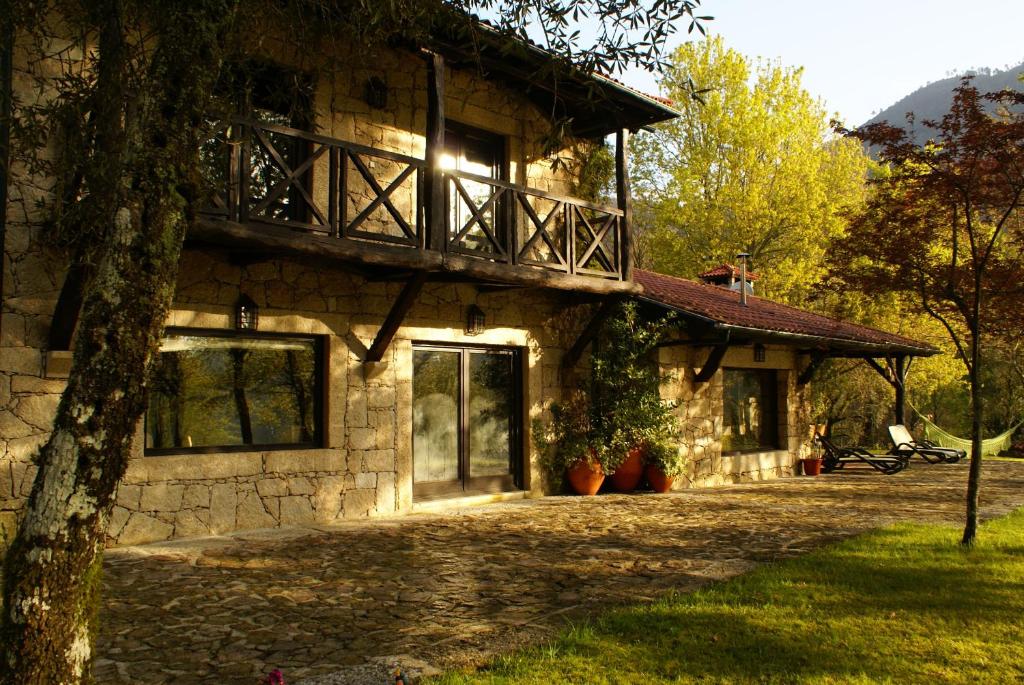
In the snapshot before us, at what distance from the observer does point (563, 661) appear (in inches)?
147

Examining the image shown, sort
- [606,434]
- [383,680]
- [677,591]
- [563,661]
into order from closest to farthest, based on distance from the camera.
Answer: [383,680] < [563,661] < [677,591] < [606,434]

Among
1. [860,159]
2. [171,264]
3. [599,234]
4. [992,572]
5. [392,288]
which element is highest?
[860,159]

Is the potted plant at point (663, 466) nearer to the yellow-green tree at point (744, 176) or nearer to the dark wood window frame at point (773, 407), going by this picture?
the dark wood window frame at point (773, 407)

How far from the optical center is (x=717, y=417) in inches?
476

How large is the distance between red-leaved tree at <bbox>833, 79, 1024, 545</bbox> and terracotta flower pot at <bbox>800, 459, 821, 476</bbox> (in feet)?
21.1

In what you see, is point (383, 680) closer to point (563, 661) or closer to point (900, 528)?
point (563, 661)

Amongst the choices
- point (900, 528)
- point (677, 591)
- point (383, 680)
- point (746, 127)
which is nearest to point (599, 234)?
point (900, 528)

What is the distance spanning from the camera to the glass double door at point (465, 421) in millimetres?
9180

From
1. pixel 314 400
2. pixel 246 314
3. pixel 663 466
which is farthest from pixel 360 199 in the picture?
pixel 663 466

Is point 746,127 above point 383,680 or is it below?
above

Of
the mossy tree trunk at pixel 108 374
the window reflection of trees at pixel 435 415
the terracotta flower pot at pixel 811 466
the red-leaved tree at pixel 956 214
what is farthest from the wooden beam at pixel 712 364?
the mossy tree trunk at pixel 108 374

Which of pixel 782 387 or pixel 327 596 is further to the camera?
pixel 782 387

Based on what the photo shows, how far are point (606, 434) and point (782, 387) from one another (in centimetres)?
493

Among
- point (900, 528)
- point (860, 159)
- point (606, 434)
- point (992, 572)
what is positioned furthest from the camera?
point (860, 159)
